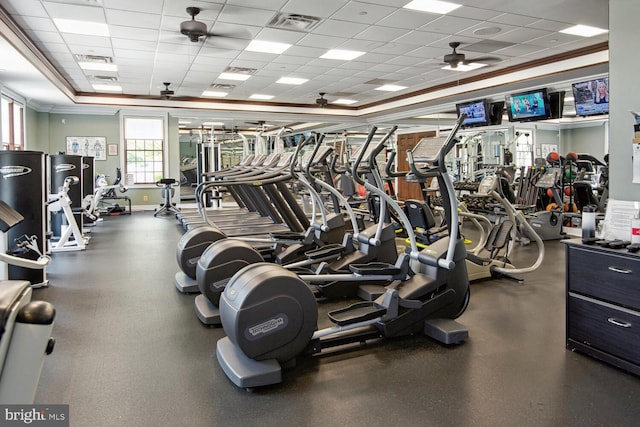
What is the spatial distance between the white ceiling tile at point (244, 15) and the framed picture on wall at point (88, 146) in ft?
27.5

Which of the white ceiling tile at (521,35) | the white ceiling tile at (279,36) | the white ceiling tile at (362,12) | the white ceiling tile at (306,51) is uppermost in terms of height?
the white ceiling tile at (306,51)

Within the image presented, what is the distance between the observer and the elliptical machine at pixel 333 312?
2.61 m

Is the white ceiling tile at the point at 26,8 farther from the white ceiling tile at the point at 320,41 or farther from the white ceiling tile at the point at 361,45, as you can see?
the white ceiling tile at the point at 361,45

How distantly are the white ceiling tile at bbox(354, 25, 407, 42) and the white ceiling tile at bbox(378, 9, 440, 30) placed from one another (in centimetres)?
15

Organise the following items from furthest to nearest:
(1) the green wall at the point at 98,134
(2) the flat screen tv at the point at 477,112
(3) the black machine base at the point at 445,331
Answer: (1) the green wall at the point at 98,134
(2) the flat screen tv at the point at 477,112
(3) the black machine base at the point at 445,331

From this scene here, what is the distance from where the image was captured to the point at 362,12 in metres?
5.55

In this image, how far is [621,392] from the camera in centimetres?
250

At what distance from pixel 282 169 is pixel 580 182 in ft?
16.5

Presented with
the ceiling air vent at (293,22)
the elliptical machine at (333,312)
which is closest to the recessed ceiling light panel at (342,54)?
the ceiling air vent at (293,22)

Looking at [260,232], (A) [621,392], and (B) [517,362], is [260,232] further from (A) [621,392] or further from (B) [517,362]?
(A) [621,392]

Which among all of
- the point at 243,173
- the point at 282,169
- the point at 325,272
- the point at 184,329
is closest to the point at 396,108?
the point at 243,173

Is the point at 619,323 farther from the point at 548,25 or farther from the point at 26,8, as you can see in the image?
the point at 26,8

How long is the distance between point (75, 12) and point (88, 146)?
26.1 feet

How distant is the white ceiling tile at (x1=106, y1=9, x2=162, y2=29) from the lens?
5.51 m
